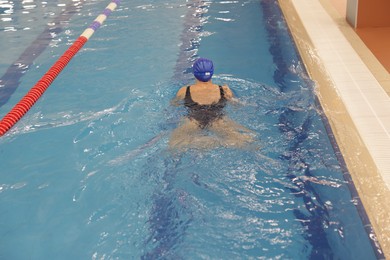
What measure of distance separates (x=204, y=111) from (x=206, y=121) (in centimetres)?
11

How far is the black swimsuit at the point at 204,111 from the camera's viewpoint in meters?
3.46

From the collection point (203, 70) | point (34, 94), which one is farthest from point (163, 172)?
point (34, 94)

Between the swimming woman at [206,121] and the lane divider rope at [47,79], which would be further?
the lane divider rope at [47,79]

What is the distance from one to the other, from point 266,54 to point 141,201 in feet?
9.77

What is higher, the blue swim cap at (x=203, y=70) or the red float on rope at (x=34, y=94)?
the blue swim cap at (x=203, y=70)

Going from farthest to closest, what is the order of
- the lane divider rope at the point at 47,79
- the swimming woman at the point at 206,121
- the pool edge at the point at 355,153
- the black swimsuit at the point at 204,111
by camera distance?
the lane divider rope at the point at 47,79, the black swimsuit at the point at 204,111, the swimming woman at the point at 206,121, the pool edge at the point at 355,153

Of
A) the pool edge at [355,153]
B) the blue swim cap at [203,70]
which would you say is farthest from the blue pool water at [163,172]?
the blue swim cap at [203,70]

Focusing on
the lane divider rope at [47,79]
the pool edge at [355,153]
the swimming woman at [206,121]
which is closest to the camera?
the pool edge at [355,153]

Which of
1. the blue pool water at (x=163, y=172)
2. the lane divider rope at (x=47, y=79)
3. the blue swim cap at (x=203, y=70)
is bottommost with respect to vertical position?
the blue pool water at (x=163, y=172)

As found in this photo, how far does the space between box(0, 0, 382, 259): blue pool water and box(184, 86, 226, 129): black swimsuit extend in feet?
0.41

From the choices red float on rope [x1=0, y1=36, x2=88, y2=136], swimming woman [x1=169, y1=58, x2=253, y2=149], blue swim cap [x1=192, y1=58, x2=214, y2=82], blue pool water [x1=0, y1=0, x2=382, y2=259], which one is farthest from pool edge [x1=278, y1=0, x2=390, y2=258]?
red float on rope [x1=0, y1=36, x2=88, y2=136]

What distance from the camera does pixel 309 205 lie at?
2854 mm

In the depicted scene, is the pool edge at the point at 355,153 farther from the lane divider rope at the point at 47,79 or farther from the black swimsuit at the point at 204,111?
the lane divider rope at the point at 47,79

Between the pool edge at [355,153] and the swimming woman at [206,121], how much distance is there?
27.4 inches
